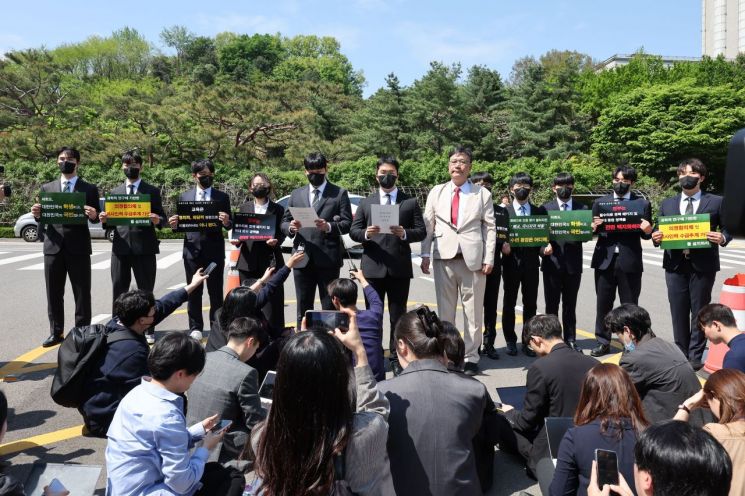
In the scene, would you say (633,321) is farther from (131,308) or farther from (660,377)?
(131,308)

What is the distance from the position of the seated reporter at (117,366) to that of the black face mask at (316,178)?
2.90 meters

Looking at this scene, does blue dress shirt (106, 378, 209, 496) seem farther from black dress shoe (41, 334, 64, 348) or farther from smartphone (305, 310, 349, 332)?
black dress shoe (41, 334, 64, 348)

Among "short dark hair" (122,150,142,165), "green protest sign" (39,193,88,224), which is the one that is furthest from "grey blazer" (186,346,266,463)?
"short dark hair" (122,150,142,165)

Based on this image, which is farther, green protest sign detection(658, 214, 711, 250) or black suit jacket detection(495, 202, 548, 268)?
black suit jacket detection(495, 202, 548, 268)

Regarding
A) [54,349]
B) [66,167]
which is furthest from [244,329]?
[54,349]

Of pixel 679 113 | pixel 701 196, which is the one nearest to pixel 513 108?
pixel 679 113

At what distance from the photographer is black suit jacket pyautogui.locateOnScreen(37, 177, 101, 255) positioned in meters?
7.05

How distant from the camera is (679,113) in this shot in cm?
3775

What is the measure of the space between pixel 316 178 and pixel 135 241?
2380mm

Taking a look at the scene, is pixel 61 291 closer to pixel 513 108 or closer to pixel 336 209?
pixel 336 209

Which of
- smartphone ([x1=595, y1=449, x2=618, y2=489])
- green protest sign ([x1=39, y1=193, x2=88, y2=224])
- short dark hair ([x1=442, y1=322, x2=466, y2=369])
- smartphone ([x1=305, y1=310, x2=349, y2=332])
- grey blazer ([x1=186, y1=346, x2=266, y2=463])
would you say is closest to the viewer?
smartphone ([x1=595, y1=449, x2=618, y2=489])

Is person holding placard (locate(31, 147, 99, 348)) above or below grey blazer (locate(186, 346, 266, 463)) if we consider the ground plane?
above

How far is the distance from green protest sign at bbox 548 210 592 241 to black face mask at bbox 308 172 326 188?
270cm

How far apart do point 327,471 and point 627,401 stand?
1614 millimetres
